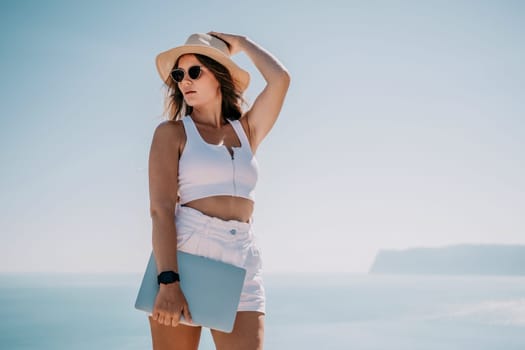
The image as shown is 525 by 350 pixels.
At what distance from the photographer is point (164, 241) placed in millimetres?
1937

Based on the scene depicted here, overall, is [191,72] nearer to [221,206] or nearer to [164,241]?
[221,206]

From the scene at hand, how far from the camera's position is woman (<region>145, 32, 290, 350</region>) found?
1947 millimetres

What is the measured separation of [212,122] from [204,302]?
0.78 m

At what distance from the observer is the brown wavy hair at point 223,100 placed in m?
→ 2.41

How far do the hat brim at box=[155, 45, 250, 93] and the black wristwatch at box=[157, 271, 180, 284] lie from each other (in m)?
0.92

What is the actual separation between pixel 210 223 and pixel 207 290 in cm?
25

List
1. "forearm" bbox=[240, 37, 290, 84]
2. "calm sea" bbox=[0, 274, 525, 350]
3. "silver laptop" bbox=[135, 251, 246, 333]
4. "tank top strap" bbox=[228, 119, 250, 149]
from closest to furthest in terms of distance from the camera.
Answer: "silver laptop" bbox=[135, 251, 246, 333] < "tank top strap" bbox=[228, 119, 250, 149] < "forearm" bbox=[240, 37, 290, 84] < "calm sea" bbox=[0, 274, 525, 350]

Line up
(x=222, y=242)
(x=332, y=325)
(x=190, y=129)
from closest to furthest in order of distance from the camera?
1. (x=222, y=242)
2. (x=190, y=129)
3. (x=332, y=325)

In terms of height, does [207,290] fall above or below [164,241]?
below

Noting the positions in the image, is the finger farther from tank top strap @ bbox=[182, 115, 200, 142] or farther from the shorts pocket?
tank top strap @ bbox=[182, 115, 200, 142]

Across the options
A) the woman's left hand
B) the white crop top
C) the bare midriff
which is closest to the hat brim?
the woman's left hand

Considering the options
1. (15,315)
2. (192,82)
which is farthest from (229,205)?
(15,315)

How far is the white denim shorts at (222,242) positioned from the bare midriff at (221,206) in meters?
0.03

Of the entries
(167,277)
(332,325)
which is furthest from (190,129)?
(332,325)
